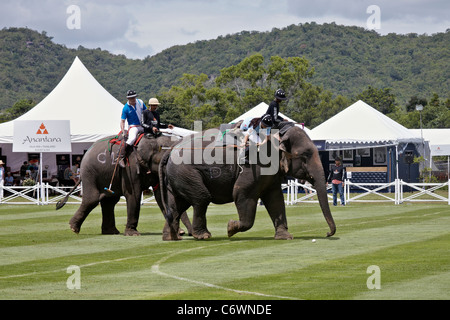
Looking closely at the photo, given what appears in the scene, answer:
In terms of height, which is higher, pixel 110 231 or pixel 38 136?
pixel 38 136

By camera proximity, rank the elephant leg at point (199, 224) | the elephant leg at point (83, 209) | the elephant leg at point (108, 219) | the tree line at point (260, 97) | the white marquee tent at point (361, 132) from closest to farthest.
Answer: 1. the elephant leg at point (199, 224)
2. the elephant leg at point (83, 209)
3. the elephant leg at point (108, 219)
4. the white marquee tent at point (361, 132)
5. the tree line at point (260, 97)

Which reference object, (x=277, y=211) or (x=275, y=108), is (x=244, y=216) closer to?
(x=277, y=211)

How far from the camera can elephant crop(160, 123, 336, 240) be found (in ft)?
65.1

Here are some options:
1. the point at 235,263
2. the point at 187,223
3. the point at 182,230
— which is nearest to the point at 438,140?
the point at 187,223

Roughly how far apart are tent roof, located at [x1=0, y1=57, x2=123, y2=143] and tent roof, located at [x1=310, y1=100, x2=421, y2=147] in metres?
12.4

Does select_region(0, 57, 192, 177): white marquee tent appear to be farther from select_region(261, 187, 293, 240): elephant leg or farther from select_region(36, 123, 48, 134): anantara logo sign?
select_region(261, 187, 293, 240): elephant leg

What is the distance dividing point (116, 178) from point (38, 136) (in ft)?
66.8

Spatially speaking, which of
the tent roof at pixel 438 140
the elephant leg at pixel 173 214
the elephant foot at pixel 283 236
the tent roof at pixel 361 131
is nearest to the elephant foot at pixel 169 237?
the elephant leg at pixel 173 214

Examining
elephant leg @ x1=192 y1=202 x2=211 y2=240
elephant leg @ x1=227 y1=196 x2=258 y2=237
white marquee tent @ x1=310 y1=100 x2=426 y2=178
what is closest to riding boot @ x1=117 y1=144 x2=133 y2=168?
elephant leg @ x1=192 y1=202 x2=211 y2=240

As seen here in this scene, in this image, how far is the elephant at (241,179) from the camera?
65.1ft

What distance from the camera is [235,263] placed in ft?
49.6

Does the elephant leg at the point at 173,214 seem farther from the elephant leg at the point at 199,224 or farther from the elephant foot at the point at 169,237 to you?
the elephant leg at the point at 199,224
